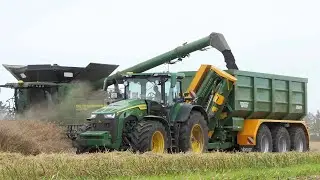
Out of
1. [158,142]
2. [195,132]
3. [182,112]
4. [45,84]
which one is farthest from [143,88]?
[45,84]

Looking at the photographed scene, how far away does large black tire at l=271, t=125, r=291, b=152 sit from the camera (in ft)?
61.9

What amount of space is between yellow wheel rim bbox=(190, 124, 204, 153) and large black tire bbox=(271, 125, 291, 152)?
4.30 m

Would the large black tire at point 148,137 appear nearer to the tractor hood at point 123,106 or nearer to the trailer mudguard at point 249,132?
the tractor hood at point 123,106

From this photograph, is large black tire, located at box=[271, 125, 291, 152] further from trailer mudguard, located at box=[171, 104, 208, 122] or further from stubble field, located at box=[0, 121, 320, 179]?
trailer mudguard, located at box=[171, 104, 208, 122]

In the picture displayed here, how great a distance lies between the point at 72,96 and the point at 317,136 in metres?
44.7

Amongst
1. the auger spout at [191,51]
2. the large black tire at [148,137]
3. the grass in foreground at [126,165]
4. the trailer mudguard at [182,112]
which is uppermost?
the auger spout at [191,51]

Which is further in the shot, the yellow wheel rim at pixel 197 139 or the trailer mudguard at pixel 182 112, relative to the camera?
the yellow wheel rim at pixel 197 139

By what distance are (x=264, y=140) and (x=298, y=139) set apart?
221 cm

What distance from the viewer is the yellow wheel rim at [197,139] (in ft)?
49.8

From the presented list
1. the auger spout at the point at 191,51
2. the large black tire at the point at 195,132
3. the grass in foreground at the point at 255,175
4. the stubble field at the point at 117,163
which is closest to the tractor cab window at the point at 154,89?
the large black tire at the point at 195,132

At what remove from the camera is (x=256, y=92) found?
59.4ft

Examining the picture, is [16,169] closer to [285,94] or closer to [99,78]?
[99,78]

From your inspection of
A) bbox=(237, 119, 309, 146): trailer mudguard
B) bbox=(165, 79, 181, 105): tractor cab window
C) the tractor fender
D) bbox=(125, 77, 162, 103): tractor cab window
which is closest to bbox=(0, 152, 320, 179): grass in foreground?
the tractor fender

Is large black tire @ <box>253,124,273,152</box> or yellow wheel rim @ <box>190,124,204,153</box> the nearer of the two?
yellow wheel rim @ <box>190,124,204,153</box>
